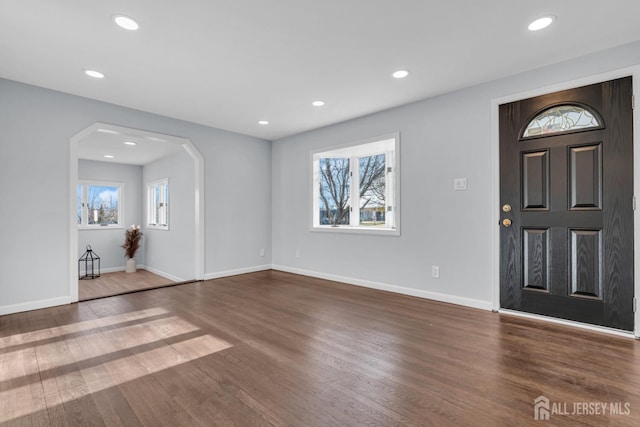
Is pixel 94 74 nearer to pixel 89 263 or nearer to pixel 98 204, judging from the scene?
pixel 98 204

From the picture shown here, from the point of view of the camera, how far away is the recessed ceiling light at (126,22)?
227cm

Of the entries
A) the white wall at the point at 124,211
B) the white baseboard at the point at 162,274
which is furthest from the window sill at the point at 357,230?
the white wall at the point at 124,211

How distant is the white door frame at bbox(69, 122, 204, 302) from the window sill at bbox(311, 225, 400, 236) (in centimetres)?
182

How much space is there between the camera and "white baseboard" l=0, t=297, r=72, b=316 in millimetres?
3298

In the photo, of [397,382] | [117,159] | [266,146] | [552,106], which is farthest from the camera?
[117,159]

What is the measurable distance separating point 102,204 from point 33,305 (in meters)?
4.66

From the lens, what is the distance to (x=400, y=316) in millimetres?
3186

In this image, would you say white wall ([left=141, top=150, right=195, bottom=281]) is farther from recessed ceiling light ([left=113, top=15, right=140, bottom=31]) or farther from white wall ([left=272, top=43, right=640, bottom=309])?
recessed ceiling light ([left=113, top=15, right=140, bottom=31])

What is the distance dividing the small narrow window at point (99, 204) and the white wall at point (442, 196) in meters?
5.76

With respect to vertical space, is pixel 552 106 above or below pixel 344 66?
below

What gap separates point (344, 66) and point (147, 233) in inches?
263

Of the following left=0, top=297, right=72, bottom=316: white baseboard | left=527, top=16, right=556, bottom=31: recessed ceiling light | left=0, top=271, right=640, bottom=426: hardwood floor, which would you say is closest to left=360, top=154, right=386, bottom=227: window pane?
left=0, top=271, right=640, bottom=426: hardwood floor

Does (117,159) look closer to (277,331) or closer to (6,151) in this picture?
(6,151)

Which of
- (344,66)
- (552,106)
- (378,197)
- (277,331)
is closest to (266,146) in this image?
(378,197)
